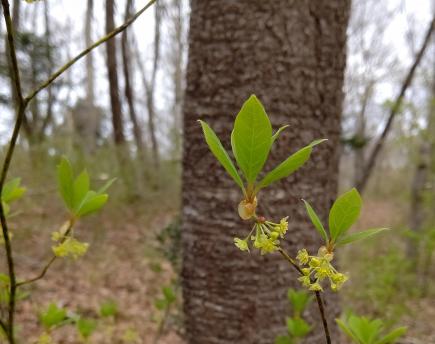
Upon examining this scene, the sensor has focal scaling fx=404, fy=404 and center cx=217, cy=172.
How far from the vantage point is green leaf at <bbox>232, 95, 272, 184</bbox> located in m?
0.39

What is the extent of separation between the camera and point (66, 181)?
0.62 m

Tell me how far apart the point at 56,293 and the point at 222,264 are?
273 centimetres

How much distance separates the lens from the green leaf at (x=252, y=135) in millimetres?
393

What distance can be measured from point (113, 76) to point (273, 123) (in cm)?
417

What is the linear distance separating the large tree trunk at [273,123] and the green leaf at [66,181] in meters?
0.64

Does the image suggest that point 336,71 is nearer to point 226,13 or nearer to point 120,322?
point 226,13

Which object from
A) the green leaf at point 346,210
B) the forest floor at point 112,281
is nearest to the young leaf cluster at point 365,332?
the green leaf at point 346,210

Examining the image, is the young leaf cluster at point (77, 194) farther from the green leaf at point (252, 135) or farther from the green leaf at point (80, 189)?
the green leaf at point (252, 135)

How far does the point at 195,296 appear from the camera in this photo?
132 cm

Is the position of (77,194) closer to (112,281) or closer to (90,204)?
(90,204)

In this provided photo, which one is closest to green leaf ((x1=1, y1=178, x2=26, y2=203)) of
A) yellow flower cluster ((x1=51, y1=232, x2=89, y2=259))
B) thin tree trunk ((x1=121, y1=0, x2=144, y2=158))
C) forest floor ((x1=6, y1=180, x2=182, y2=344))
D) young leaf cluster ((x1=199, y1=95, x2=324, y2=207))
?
yellow flower cluster ((x1=51, y1=232, x2=89, y2=259))

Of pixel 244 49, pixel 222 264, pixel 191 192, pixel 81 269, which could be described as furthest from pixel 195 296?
pixel 81 269

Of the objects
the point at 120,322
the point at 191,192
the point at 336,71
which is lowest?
the point at 120,322

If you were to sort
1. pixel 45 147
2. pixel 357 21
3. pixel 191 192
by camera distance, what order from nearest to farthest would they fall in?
pixel 191 192
pixel 45 147
pixel 357 21
